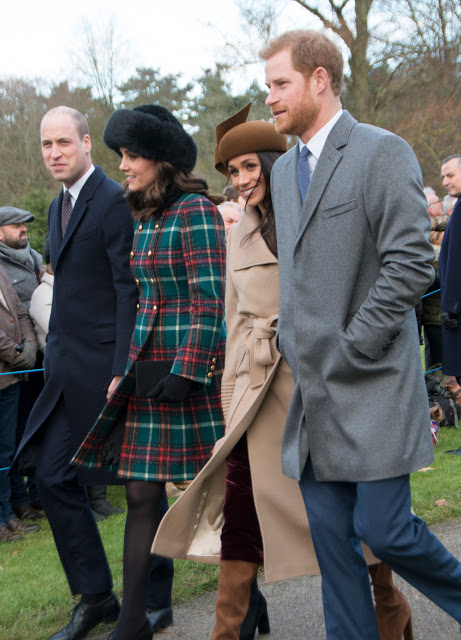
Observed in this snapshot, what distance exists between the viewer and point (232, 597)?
308 centimetres

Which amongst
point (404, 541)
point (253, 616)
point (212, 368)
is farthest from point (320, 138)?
point (253, 616)

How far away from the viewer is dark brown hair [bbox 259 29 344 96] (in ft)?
8.74

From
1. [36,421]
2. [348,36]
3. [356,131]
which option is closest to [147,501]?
[36,421]

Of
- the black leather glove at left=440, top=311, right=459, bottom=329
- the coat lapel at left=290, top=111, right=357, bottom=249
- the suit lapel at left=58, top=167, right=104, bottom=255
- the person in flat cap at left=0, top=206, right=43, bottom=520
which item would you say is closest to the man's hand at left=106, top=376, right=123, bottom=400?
the suit lapel at left=58, top=167, right=104, bottom=255

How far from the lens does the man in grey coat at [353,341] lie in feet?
7.97

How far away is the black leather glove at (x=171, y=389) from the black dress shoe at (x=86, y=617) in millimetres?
1060

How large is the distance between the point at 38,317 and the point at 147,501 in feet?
10.7

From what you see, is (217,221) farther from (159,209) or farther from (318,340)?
(318,340)

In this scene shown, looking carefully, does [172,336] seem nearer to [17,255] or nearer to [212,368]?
[212,368]

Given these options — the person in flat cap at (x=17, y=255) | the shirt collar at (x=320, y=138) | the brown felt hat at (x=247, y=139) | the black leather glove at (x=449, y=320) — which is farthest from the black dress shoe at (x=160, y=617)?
the black leather glove at (x=449, y=320)

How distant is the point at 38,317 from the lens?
630 cm

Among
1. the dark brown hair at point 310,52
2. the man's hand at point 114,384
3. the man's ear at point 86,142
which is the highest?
the dark brown hair at point 310,52

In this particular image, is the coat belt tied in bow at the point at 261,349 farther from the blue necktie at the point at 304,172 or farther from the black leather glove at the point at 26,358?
the black leather glove at the point at 26,358

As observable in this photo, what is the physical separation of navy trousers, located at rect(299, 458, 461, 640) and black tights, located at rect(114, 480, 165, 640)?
2.92 ft
